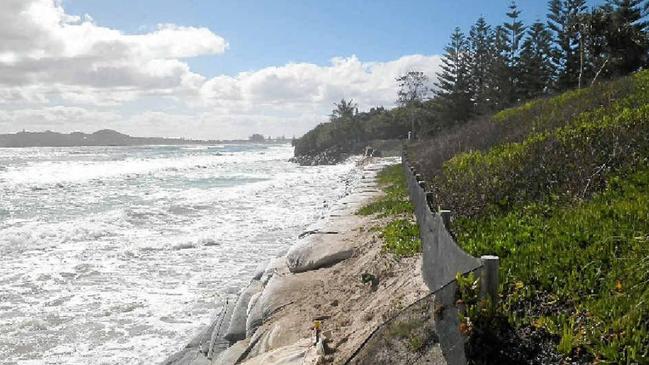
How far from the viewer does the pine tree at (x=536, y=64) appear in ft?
146

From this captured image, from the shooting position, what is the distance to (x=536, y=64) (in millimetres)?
44594

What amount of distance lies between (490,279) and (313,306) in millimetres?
4012

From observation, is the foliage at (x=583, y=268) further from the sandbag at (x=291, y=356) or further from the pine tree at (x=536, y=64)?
the pine tree at (x=536, y=64)

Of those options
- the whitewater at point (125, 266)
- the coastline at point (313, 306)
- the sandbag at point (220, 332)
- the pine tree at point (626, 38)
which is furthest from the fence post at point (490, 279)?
the pine tree at point (626, 38)

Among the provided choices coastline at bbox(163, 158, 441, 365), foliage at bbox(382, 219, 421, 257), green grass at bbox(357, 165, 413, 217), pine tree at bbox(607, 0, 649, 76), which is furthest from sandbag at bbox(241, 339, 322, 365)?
pine tree at bbox(607, 0, 649, 76)

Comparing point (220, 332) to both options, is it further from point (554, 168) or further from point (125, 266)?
point (554, 168)

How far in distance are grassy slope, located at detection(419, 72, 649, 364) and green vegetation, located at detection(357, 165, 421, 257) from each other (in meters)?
0.94

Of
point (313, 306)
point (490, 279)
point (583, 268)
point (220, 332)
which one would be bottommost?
point (220, 332)

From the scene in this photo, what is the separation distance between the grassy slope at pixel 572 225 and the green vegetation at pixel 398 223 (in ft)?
3.08

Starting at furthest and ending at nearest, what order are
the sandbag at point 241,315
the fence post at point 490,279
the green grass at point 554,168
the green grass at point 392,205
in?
the green grass at point 392,205
the green grass at point 554,168
the sandbag at point 241,315
the fence post at point 490,279

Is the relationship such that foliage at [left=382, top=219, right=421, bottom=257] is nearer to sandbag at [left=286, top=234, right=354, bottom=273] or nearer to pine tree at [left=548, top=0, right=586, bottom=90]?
sandbag at [left=286, top=234, right=354, bottom=273]

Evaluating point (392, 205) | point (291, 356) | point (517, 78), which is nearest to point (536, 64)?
point (517, 78)

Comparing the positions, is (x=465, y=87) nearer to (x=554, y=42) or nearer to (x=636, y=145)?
(x=554, y=42)

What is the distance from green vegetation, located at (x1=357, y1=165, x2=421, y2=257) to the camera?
9070 mm
